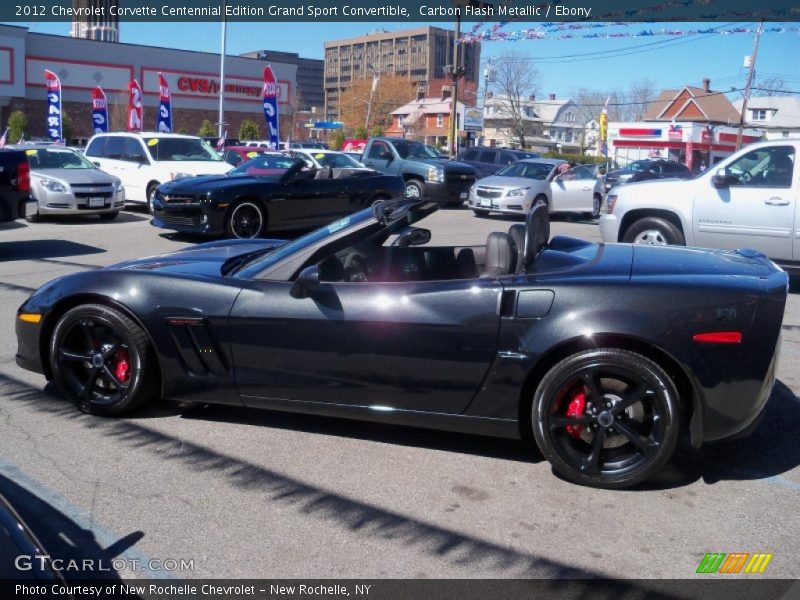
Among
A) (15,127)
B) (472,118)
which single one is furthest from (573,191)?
(472,118)

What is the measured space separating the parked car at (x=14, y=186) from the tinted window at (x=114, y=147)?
6595 millimetres

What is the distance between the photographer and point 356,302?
13.8ft

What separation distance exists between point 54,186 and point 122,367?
36.1 feet

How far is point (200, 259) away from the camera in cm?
517

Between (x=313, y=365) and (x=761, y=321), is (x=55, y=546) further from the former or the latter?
(x=761, y=321)

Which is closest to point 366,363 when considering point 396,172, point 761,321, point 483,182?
point 761,321

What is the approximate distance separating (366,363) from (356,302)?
0.32 meters

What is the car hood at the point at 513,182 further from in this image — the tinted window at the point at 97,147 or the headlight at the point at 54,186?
the headlight at the point at 54,186

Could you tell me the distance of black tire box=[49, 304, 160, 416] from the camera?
4574 millimetres

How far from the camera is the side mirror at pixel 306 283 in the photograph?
13.7 ft

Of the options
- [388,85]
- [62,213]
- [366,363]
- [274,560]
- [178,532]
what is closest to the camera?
[274,560]

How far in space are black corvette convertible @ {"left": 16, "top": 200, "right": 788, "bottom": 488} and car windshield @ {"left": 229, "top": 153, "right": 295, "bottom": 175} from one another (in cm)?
1104

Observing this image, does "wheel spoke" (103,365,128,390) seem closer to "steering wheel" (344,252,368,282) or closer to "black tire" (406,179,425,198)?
"steering wheel" (344,252,368,282)

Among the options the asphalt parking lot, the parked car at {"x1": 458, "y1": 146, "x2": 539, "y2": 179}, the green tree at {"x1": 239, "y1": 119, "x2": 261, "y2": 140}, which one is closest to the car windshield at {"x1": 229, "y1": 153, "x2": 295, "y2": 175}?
the asphalt parking lot
